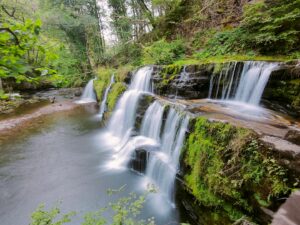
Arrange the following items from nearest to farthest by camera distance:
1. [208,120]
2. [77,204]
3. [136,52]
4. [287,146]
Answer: [287,146] → [208,120] → [77,204] → [136,52]

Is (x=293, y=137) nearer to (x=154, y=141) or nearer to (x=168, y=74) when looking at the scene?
(x=154, y=141)

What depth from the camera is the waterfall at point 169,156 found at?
436 cm

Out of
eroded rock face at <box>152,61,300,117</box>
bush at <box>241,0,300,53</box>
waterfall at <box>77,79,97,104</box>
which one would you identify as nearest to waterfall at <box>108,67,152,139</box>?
eroded rock face at <box>152,61,300,117</box>

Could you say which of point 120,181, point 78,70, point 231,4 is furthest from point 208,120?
point 78,70

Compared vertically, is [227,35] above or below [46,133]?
above

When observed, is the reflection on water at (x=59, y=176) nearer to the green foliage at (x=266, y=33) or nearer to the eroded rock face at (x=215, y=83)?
the eroded rock face at (x=215, y=83)

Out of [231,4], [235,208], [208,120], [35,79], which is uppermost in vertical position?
[231,4]

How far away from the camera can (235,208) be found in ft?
9.49

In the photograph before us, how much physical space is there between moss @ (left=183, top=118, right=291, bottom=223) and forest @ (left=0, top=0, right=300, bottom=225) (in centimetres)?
1

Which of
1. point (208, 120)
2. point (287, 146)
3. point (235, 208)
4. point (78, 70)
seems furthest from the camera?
point (78, 70)

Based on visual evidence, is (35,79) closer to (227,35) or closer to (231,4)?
(227,35)

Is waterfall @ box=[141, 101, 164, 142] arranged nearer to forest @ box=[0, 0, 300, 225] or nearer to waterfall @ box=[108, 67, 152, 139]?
forest @ box=[0, 0, 300, 225]

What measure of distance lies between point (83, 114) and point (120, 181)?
7.00 m

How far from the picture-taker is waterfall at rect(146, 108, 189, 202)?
172 inches
